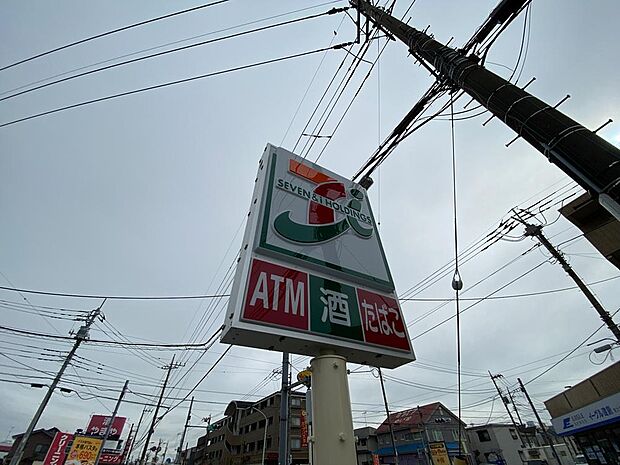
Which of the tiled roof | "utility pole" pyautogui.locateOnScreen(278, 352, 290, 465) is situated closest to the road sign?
"utility pole" pyautogui.locateOnScreen(278, 352, 290, 465)

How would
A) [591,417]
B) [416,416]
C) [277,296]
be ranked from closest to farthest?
[277,296] → [591,417] → [416,416]

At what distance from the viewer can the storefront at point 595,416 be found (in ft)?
31.0

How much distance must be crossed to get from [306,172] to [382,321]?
2.13 meters

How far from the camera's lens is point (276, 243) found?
8.56 feet

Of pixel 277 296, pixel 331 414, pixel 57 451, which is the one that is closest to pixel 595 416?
pixel 331 414

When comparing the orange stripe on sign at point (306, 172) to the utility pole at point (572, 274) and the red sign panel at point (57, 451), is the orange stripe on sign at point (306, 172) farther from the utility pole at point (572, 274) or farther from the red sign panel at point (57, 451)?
the red sign panel at point (57, 451)

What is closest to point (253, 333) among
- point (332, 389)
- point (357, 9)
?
point (332, 389)

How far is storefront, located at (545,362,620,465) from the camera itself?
31.0ft

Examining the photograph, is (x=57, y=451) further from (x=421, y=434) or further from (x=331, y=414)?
(x=421, y=434)

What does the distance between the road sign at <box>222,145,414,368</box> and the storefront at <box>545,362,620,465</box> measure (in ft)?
39.6

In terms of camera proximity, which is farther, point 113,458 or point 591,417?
point 113,458

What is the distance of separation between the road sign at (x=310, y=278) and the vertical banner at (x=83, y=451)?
32.2 meters

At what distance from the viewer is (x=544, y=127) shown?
8.31 ft

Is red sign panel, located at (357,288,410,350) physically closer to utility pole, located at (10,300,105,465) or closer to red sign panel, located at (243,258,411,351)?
red sign panel, located at (243,258,411,351)
